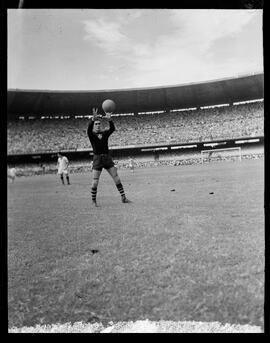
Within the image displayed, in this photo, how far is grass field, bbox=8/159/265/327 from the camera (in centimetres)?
263

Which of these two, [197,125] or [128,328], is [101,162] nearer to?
[128,328]

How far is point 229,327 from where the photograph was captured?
8.23 ft

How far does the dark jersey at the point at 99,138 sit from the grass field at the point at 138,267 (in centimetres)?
120

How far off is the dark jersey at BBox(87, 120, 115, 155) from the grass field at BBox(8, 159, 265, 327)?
47.4 inches

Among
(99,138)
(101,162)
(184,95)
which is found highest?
(184,95)

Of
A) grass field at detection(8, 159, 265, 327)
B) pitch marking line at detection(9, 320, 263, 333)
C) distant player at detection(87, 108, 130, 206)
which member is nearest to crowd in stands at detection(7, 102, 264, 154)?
distant player at detection(87, 108, 130, 206)

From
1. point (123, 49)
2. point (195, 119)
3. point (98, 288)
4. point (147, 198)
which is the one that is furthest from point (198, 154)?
point (98, 288)

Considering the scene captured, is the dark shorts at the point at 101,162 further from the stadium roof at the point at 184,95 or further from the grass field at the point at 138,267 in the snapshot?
the stadium roof at the point at 184,95

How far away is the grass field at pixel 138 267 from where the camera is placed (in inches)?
104

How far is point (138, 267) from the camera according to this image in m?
3.16

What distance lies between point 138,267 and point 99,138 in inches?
114

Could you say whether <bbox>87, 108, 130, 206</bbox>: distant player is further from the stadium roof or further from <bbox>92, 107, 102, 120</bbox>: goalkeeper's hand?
the stadium roof

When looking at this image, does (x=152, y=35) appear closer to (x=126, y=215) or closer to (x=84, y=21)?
(x=84, y=21)

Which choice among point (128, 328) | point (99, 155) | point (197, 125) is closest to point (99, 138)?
point (99, 155)
